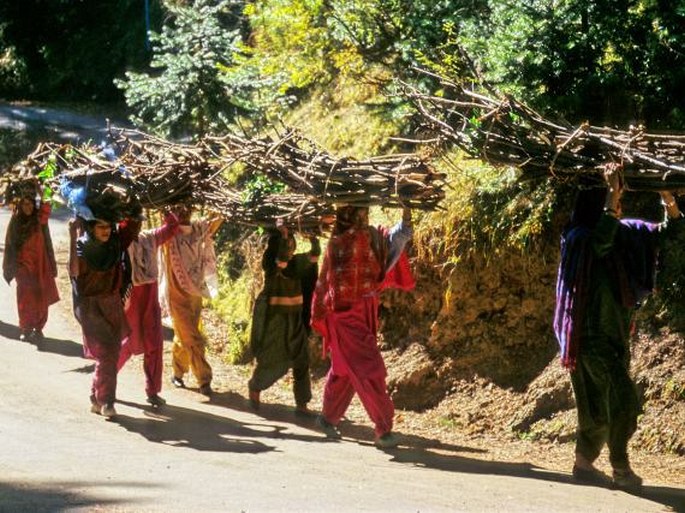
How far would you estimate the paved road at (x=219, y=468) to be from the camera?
7742 mm

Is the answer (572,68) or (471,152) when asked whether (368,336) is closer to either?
(471,152)

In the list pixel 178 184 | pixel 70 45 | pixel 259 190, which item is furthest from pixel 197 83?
pixel 70 45

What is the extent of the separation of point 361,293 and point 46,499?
3336 mm

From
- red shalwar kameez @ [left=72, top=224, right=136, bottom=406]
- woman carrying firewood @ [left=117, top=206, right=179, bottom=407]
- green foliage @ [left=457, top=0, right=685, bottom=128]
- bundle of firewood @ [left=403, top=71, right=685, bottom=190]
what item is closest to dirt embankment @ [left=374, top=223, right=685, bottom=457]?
green foliage @ [left=457, top=0, right=685, bottom=128]

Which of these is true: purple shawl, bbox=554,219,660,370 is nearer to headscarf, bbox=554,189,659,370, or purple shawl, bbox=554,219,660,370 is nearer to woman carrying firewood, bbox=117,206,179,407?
headscarf, bbox=554,189,659,370

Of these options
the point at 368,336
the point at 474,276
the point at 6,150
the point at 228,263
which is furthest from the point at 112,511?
the point at 6,150

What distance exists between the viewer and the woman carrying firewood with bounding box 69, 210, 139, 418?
34.2 feet

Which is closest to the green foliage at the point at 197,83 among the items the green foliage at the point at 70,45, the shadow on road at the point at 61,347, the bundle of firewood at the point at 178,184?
the shadow on road at the point at 61,347

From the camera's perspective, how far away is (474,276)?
38.7 feet

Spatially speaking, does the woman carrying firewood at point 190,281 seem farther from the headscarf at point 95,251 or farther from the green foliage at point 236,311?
the green foliage at point 236,311

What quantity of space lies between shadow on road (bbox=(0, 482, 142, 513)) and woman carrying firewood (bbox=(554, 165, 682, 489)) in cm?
312

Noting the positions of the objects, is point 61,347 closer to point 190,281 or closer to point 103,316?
point 190,281

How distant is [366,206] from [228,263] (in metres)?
6.76

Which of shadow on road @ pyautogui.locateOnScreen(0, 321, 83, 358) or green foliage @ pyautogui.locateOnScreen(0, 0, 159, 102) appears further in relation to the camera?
green foliage @ pyautogui.locateOnScreen(0, 0, 159, 102)
